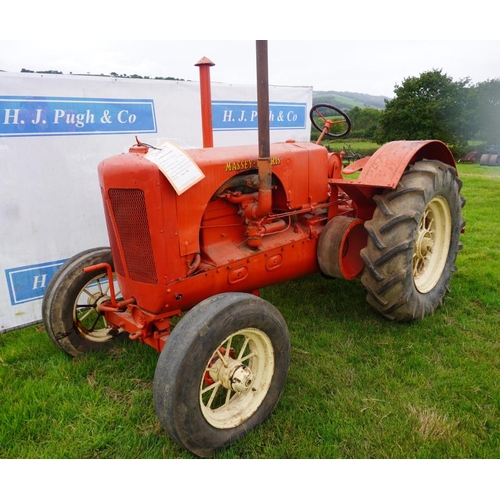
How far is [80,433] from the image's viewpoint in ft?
7.75

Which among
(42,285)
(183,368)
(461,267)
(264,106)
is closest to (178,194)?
(264,106)

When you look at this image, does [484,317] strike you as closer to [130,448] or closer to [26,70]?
[130,448]

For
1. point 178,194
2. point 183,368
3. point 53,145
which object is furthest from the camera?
point 53,145

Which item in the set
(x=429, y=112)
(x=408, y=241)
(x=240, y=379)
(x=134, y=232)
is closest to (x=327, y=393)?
(x=240, y=379)

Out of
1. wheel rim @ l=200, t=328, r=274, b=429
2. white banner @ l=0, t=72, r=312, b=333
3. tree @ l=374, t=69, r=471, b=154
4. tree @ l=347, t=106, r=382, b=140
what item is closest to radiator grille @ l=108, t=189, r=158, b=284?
wheel rim @ l=200, t=328, r=274, b=429

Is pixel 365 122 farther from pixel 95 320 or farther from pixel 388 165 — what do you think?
pixel 95 320

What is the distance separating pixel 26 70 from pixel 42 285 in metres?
1.84

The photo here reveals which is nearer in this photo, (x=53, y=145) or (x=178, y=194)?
(x=178, y=194)

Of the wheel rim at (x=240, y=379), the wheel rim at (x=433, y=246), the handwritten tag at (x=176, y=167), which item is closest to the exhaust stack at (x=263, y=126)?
the handwritten tag at (x=176, y=167)

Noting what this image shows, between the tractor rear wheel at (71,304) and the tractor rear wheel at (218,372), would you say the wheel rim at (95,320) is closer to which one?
the tractor rear wheel at (71,304)

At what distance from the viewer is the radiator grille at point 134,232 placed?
91.4 inches

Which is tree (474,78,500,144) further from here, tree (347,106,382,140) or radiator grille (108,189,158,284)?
radiator grille (108,189,158,284)

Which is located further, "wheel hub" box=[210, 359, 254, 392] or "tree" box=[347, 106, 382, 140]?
"tree" box=[347, 106, 382, 140]

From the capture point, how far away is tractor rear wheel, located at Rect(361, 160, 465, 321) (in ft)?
9.59
